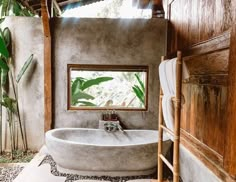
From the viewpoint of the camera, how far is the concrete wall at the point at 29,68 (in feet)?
12.0

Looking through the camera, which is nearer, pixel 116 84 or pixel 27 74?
pixel 27 74

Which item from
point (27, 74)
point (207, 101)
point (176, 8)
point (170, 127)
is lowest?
point (170, 127)

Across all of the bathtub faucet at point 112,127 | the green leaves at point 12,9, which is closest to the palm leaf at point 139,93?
the bathtub faucet at point 112,127

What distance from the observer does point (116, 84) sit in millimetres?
4012

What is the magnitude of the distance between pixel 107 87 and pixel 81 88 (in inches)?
20.3

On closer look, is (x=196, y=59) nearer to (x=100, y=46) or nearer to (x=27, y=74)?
(x=100, y=46)

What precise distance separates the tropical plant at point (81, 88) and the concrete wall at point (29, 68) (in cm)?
53

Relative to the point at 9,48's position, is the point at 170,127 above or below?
below

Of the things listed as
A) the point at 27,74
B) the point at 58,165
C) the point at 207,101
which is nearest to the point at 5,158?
the point at 58,165

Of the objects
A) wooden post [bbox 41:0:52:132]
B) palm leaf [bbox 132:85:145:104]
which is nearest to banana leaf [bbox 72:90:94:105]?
wooden post [bbox 41:0:52:132]

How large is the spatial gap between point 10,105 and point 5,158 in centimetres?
89

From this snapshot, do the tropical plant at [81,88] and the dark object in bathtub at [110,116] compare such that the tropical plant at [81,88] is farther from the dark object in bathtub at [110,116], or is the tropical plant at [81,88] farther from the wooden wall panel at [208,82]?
the wooden wall panel at [208,82]

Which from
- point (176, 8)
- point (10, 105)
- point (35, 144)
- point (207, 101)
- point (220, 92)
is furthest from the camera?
point (35, 144)

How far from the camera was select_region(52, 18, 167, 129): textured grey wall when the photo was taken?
142 inches
